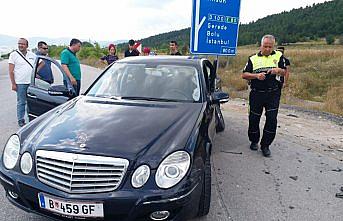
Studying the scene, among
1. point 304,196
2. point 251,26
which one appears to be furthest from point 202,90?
point 251,26

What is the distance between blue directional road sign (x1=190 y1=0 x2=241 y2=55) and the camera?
670cm

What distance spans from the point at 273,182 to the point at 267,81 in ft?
5.23

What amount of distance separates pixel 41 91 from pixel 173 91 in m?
2.36

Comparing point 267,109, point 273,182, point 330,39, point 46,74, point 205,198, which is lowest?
point 273,182

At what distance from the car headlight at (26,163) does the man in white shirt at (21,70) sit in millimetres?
3829

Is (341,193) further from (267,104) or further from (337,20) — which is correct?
(337,20)

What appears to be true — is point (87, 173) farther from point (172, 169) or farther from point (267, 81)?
point (267, 81)

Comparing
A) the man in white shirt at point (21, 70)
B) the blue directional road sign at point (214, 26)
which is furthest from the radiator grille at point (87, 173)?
the blue directional road sign at point (214, 26)

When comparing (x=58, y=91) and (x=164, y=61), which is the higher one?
(x=164, y=61)

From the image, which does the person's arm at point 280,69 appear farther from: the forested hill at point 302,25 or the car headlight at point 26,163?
the forested hill at point 302,25

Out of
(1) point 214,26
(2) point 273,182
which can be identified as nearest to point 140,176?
(2) point 273,182

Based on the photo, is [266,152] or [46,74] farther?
[46,74]

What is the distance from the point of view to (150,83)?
366 centimetres

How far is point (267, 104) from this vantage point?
4.70 meters
